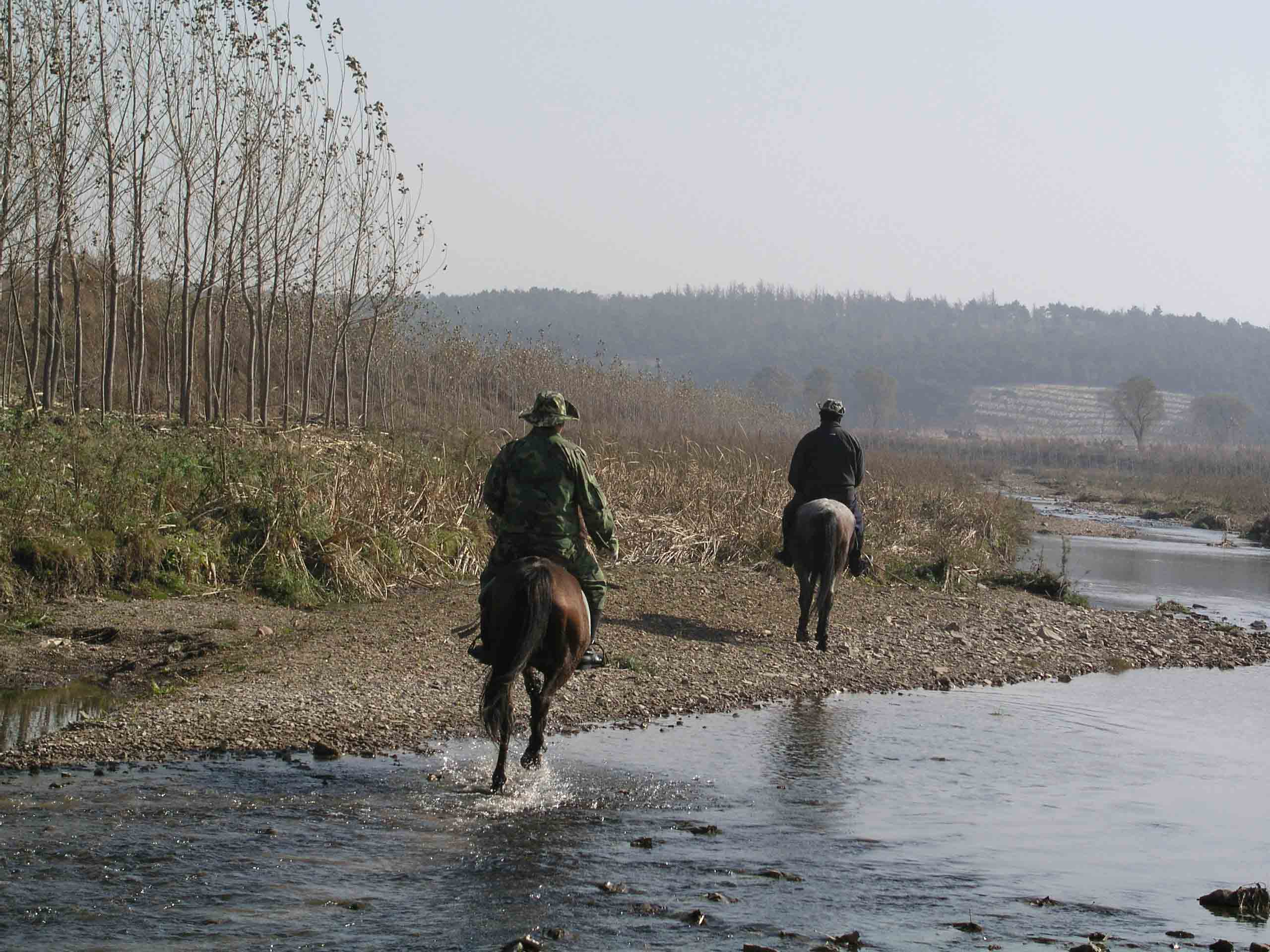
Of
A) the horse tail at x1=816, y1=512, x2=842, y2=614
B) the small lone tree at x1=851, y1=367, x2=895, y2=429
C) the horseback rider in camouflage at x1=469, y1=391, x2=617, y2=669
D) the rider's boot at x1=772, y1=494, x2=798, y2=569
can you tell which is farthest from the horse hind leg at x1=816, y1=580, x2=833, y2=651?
the small lone tree at x1=851, y1=367, x2=895, y2=429

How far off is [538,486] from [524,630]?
102 centimetres

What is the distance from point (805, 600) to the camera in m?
13.1

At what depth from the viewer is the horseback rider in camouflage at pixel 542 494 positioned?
7859 mm

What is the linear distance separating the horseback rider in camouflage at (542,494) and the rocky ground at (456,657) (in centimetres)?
155

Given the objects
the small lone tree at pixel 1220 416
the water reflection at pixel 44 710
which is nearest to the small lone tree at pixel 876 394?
the small lone tree at pixel 1220 416

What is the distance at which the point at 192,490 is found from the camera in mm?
14422

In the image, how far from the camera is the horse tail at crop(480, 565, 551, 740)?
720cm

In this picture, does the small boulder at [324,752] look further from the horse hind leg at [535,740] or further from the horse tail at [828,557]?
the horse tail at [828,557]

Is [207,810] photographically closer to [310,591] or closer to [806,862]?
[806,862]

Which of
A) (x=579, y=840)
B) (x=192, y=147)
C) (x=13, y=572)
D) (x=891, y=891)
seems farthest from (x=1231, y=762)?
(x=192, y=147)

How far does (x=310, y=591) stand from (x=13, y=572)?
2.82 meters

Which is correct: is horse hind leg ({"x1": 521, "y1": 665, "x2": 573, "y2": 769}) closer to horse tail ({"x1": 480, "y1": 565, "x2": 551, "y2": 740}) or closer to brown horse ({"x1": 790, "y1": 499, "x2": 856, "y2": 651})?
horse tail ({"x1": 480, "y1": 565, "x2": 551, "y2": 740})

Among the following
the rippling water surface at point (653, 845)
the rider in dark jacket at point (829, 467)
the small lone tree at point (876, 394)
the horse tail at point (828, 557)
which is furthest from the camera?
the small lone tree at point (876, 394)

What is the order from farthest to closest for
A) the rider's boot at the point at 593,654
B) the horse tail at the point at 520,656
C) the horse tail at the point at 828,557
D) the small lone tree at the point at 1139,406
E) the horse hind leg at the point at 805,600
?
1. the small lone tree at the point at 1139,406
2. the horse hind leg at the point at 805,600
3. the horse tail at the point at 828,557
4. the rider's boot at the point at 593,654
5. the horse tail at the point at 520,656
